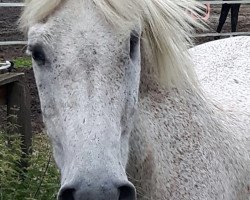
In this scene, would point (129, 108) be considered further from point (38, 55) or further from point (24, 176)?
point (24, 176)

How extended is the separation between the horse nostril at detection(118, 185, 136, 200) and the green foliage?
1287 millimetres

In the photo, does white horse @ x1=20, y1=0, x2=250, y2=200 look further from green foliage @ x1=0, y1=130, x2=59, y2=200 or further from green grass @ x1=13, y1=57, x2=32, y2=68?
green grass @ x1=13, y1=57, x2=32, y2=68

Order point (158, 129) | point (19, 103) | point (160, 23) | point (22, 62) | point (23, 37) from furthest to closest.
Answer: point (22, 62) → point (23, 37) → point (19, 103) → point (158, 129) → point (160, 23)

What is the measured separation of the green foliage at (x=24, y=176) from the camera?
3410 mm

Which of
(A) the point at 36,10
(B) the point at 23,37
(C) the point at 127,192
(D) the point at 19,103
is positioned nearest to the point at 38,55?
(A) the point at 36,10

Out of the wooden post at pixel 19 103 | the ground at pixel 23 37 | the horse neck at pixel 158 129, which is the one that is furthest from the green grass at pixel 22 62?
the horse neck at pixel 158 129

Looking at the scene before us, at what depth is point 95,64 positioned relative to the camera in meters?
2.12

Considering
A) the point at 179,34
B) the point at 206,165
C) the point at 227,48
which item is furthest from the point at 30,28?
the point at 227,48

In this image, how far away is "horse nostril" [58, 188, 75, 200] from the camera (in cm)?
196

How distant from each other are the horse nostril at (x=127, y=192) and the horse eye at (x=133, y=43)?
50 centimetres

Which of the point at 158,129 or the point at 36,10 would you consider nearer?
the point at 36,10

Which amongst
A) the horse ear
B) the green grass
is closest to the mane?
the horse ear

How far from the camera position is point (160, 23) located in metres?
2.38

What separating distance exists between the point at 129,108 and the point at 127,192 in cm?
36
